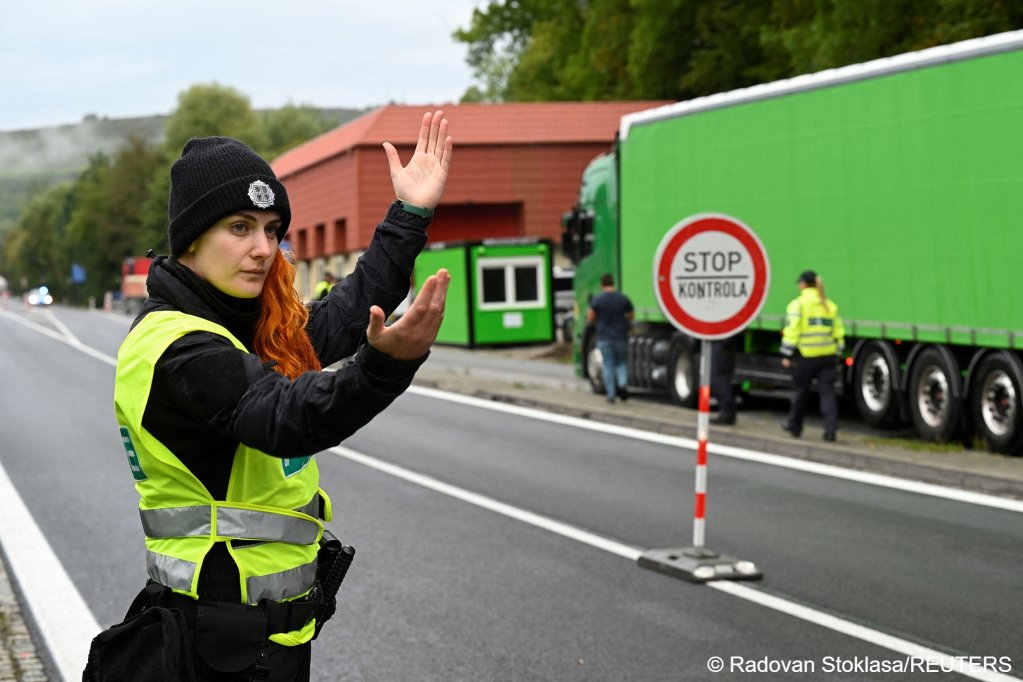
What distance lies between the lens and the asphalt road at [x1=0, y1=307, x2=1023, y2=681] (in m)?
7.48

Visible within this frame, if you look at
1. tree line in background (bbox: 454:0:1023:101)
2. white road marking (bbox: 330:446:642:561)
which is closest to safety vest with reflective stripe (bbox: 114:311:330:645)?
white road marking (bbox: 330:446:642:561)

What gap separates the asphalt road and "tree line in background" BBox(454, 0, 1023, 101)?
65.5 feet

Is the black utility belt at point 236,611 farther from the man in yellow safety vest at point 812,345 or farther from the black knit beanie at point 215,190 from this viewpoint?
the man in yellow safety vest at point 812,345

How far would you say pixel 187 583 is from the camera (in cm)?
327

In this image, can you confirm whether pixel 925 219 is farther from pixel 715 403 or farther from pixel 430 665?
pixel 430 665

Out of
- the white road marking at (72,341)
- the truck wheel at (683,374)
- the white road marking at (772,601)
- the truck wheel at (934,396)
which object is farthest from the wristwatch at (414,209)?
the white road marking at (72,341)

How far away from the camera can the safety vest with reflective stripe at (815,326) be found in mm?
16719

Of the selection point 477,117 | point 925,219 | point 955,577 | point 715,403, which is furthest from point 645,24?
point 955,577

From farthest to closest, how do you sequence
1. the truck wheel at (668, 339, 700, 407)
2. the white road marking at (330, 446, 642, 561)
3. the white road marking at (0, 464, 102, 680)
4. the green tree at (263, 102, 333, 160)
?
1. the green tree at (263, 102, 333, 160)
2. the truck wheel at (668, 339, 700, 407)
3. the white road marking at (330, 446, 642, 561)
4. the white road marking at (0, 464, 102, 680)

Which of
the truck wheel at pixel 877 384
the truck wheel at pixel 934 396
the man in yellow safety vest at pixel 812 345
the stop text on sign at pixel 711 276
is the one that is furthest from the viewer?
the truck wheel at pixel 877 384

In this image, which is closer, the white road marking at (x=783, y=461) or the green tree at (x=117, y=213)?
the white road marking at (x=783, y=461)

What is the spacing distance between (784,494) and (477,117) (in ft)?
162

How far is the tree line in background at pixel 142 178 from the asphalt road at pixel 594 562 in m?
94.6

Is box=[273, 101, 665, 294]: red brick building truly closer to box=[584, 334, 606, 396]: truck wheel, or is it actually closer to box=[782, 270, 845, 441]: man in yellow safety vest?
box=[584, 334, 606, 396]: truck wheel
